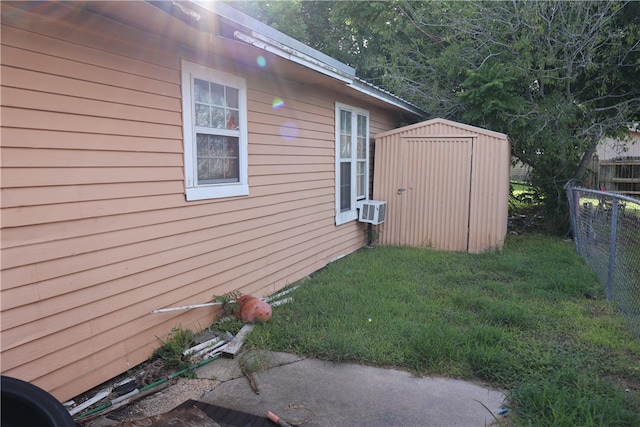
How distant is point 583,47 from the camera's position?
26.8 ft

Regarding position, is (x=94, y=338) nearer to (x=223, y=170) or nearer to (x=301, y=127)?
(x=223, y=170)

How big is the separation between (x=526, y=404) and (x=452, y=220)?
5305mm

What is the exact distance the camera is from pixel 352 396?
309 cm

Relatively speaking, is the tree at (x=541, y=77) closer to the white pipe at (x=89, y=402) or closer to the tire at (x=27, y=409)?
the white pipe at (x=89, y=402)

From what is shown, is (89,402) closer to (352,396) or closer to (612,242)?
(352,396)

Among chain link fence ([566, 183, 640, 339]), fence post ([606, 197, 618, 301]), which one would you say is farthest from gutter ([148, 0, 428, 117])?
fence post ([606, 197, 618, 301])

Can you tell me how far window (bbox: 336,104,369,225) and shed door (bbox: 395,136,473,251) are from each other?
0.68 meters

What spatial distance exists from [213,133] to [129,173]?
3.62 feet

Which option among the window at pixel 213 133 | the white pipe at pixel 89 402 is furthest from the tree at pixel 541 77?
the white pipe at pixel 89 402

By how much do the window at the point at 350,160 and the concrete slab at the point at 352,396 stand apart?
3962mm

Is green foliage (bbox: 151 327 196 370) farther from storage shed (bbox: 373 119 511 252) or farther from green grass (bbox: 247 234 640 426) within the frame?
storage shed (bbox: 373 119 511 252)

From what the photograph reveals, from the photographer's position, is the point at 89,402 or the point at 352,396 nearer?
the point at 89,402

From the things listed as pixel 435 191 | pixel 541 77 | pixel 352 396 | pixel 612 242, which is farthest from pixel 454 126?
pixel 352 396

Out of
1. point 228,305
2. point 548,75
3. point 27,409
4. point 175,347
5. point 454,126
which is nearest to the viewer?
point 27,409
